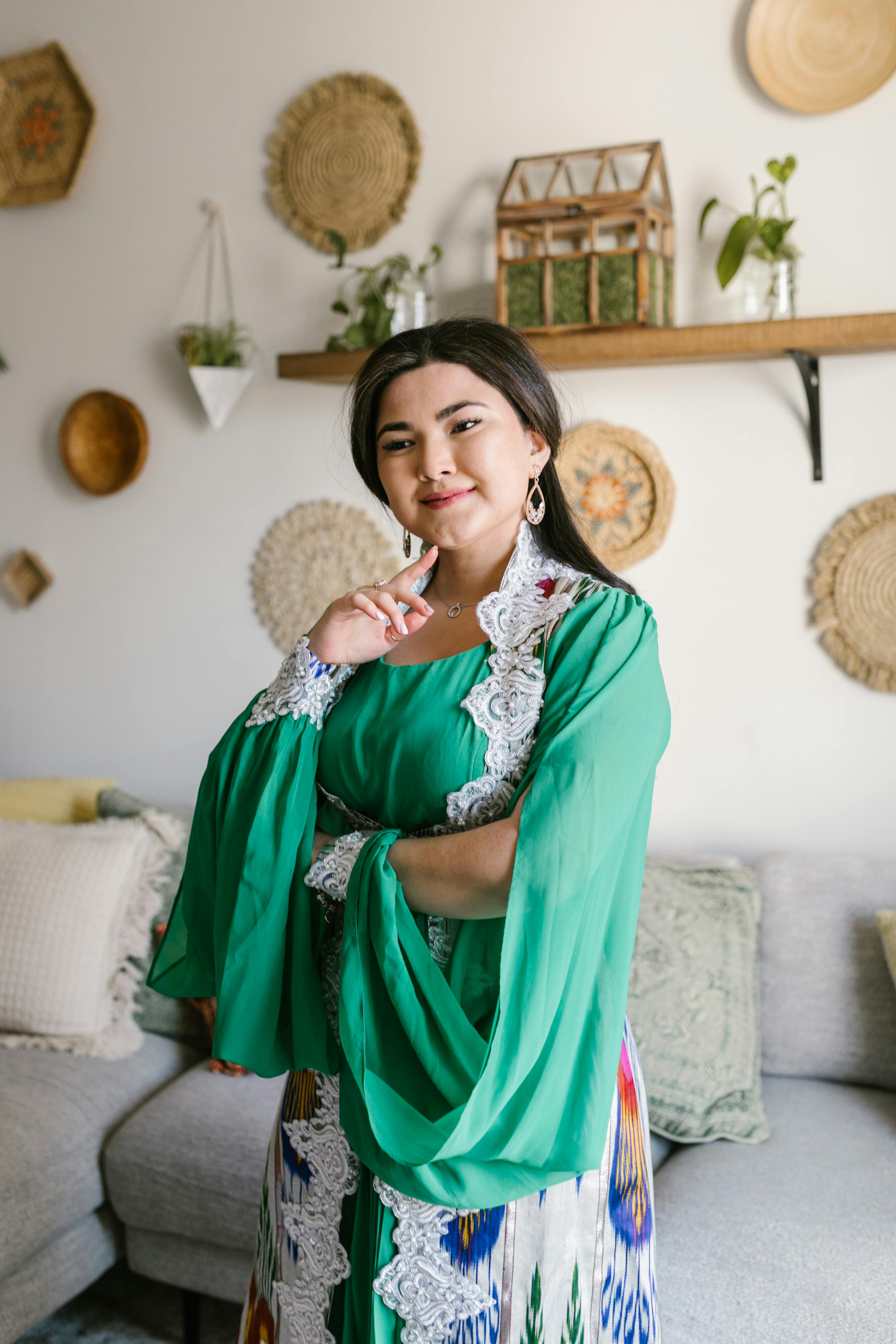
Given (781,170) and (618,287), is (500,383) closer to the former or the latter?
(618,287)

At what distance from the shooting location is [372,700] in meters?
1.23

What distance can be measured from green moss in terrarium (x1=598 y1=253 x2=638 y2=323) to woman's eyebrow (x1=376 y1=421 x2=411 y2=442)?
111 cm

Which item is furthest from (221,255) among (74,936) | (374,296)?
(74,936)

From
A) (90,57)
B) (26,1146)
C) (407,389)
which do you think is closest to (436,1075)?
(407,389)

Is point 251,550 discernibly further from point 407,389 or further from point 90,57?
point 407,389

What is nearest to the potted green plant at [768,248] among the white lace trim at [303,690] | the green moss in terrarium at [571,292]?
the green moss in terrarium at [571,292]

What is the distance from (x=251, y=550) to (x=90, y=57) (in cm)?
137

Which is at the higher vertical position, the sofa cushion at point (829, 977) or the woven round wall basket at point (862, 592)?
the woven round wall basket at point (862, 592)

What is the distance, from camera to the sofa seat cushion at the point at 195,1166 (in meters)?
1.92

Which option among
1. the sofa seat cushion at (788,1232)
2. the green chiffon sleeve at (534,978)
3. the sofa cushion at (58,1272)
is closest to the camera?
the green chiffon sleeve at (534,978)

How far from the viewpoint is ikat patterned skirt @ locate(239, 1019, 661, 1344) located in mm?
1096

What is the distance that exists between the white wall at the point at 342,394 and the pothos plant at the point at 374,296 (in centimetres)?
7

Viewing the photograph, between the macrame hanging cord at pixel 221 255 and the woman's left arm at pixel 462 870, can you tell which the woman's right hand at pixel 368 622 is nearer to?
the woman's left arm at pixel 462 870

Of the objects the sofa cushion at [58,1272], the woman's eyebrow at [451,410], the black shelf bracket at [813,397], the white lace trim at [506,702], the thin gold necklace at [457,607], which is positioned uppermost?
the black shelf bracket at [813,397]
